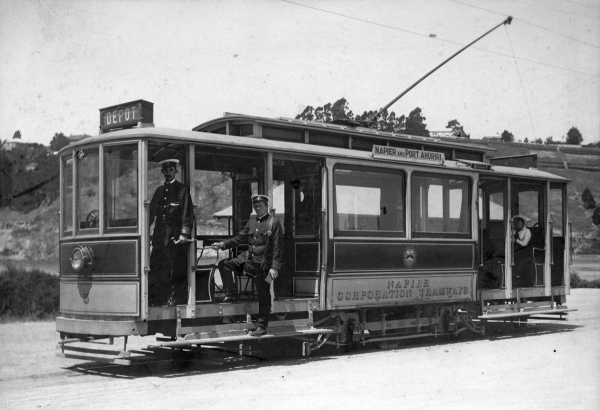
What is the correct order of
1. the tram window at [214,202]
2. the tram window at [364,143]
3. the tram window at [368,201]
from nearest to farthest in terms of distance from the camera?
the tram window at [214,202]
the tram window at [368,201]
the tram window at [364,143]

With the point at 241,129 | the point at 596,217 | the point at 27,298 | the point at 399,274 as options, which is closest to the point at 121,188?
the point at 241,129

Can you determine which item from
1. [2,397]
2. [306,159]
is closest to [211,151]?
[306,159]

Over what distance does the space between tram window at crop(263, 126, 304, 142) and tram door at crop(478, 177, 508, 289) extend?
13.8 ft

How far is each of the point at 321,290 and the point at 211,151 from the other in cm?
247

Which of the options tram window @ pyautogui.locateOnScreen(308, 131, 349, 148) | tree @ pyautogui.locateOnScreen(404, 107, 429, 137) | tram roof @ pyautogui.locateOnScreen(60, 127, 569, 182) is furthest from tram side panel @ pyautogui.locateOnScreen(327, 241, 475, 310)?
tree @ pyautogui.locateOnScreen(404, 107, 429, 137)

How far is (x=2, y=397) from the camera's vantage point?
750 cm

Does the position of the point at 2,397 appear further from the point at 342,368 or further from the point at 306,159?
the point at 306,159

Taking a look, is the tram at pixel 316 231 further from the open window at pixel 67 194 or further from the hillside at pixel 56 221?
the hillside at pixel 56 221

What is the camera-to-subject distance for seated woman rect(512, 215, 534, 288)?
13.6 metres

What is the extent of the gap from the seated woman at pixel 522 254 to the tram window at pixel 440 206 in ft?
5.06

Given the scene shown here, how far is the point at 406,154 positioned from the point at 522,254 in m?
3.81

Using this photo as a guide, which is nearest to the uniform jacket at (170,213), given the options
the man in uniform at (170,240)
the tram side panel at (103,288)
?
the man in uniform at (170,240)

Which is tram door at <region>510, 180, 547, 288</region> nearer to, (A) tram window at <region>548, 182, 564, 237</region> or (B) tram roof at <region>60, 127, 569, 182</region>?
(A) tram window at <region>548, 182, 564, 237</region>

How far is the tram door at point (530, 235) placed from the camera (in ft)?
45.2
